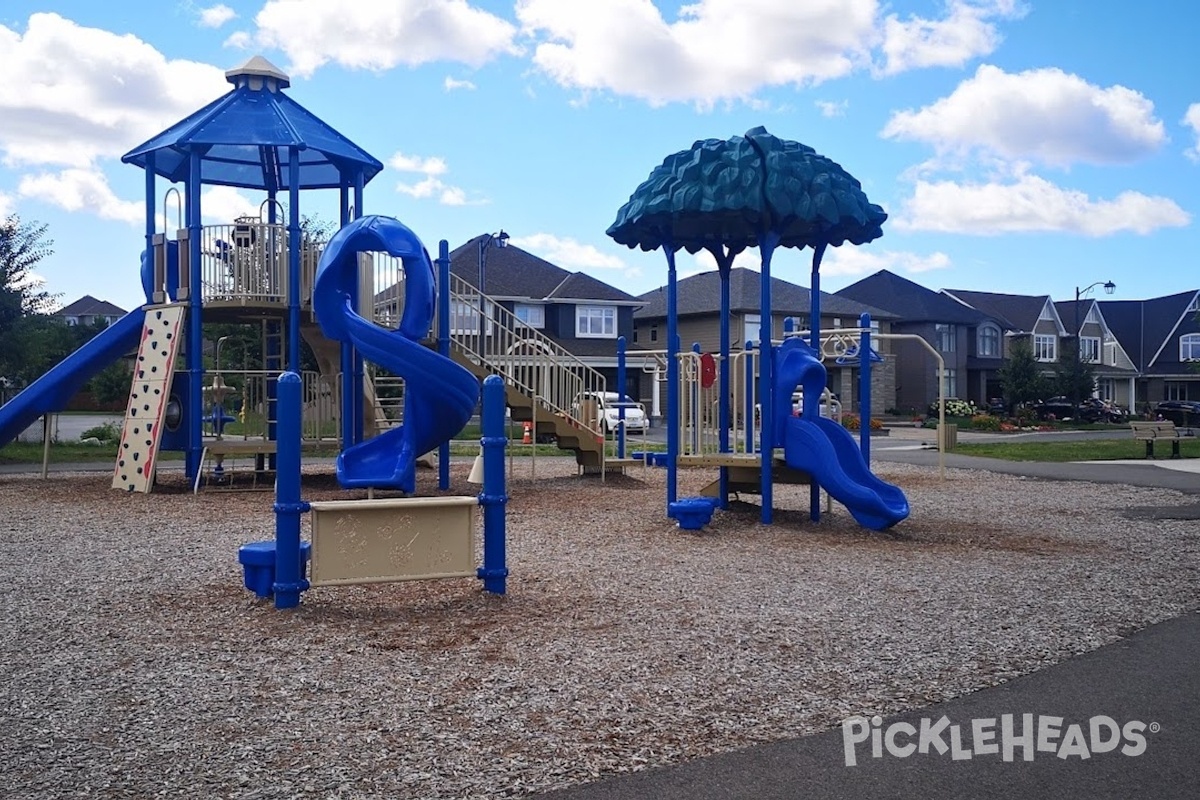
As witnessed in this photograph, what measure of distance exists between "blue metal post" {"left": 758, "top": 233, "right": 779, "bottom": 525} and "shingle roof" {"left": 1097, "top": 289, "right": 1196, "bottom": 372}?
68181 millimetres

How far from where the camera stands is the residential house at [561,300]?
4894cm

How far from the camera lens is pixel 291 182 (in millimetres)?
16281

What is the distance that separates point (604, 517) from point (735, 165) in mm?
4380

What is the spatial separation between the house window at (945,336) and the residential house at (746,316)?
9.04 feet

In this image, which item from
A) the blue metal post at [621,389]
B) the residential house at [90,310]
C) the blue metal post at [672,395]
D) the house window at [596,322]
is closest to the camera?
the blue metal post at [672,395]

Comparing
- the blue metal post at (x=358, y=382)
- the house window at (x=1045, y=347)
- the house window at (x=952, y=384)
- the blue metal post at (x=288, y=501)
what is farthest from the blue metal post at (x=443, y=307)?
the house window at (x=1045, y=347)

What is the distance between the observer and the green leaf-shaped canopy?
446 inches

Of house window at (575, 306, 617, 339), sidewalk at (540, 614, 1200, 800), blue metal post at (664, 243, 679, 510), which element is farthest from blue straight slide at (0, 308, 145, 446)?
house window at (575, 306, 617, 339)

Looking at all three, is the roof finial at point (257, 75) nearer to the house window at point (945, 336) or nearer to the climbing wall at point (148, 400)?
the climbing wall at point (148, 400)

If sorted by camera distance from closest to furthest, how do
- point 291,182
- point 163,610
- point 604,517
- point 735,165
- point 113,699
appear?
point 113,699
point 163,610
point 735,165
point 604,517
point 291,182

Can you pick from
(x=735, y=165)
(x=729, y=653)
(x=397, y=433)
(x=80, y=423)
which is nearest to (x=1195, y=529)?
(x=735, y=165)

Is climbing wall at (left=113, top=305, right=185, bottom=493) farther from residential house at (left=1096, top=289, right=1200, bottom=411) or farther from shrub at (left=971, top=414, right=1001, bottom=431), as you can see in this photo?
residential house at (left=1096, top=289, right=1200, bottom=411)

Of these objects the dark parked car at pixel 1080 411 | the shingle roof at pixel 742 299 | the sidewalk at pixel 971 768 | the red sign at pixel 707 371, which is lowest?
the sidewalk at pixel 971 768

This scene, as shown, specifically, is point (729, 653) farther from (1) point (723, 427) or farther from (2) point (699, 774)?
(1) point (723, 427)
